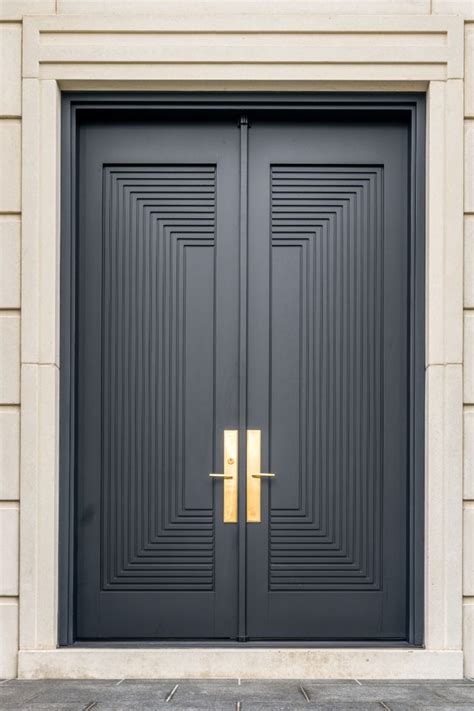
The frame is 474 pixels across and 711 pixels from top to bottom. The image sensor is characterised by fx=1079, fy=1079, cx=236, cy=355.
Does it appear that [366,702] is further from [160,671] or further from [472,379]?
[472,379]

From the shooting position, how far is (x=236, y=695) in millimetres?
6332

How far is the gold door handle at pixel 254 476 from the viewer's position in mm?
7156

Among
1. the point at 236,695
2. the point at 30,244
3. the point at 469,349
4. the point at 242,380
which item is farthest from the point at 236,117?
the point at 236,695

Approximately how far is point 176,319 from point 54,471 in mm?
1287

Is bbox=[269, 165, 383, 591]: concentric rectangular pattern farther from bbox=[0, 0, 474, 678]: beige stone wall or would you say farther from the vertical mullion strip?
bbox=[0, 0, 474, 678]: beige stone wall

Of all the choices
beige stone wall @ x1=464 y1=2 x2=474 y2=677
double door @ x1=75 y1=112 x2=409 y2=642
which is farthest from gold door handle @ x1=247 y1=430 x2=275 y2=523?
beige stone wall @ x1=464 y1=2 x2=474 y2=677

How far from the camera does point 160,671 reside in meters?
6.88

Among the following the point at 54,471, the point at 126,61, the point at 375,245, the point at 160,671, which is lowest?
the point at 160,671

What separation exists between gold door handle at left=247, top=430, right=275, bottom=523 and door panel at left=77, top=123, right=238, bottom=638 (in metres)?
0.19

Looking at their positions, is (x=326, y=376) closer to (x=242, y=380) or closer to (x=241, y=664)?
(x=242, y=380)

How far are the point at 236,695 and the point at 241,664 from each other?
0.55 meters

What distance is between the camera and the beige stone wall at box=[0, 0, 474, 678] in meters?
6.93

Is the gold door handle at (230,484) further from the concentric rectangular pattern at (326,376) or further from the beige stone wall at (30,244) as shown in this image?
the beige stone wall at (30,244)

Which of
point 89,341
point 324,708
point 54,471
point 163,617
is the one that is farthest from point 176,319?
point 324,708
